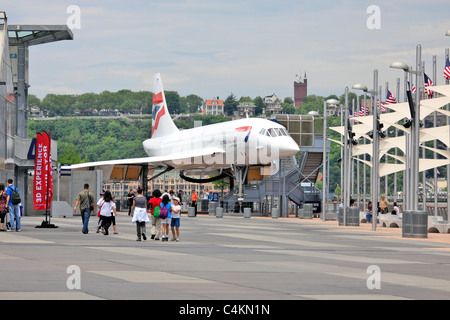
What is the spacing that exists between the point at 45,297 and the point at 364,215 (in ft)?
159

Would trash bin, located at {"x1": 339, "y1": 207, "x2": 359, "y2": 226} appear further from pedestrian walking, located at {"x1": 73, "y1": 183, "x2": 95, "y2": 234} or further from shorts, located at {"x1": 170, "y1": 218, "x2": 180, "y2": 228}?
shorts, located at {"x1": 170, "y1": 218, "x2": 180, "y2": 228}

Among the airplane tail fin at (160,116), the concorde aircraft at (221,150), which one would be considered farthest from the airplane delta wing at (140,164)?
the airplane tail fin at (160,116)

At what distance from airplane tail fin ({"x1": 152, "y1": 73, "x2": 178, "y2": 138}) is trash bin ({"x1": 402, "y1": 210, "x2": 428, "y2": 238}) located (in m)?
53.2

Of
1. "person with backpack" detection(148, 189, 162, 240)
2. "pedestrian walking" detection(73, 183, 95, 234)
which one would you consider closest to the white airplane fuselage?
"pedestrian walking" detection(73, 183, 95, 234)

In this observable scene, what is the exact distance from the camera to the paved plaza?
533 inches

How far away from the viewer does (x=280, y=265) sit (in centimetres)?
1958

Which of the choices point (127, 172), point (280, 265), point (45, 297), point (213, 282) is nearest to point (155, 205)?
point (280, 265)

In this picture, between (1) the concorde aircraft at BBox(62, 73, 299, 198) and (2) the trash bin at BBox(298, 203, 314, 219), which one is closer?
(2) the trash bin at BBox(298, 203, 314, 219)

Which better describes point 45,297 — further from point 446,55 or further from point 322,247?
point 446,55

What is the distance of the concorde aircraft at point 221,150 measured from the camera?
62.3 m

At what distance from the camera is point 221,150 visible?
2621 inches

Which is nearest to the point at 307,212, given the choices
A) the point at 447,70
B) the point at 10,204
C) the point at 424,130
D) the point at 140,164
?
the point at 424,130

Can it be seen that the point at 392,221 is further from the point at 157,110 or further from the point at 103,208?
the point at 157,110
